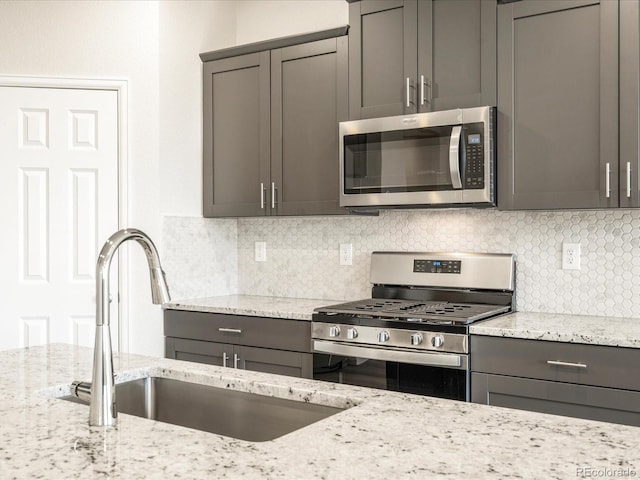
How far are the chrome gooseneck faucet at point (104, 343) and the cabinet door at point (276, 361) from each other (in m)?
1.84

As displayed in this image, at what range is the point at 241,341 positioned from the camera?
11.1ft

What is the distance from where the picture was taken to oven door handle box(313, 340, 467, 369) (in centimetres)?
264

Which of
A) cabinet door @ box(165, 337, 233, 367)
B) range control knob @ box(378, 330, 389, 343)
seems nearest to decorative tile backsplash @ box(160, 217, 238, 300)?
cabinet door @ box(165, 337, 233, 367)

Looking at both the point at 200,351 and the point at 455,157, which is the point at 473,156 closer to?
the point at 455,157

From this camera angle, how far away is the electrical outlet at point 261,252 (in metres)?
4.09

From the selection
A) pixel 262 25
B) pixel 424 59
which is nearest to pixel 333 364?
pixel 424 59

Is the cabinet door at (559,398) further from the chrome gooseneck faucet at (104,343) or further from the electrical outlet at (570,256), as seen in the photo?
the chrome gooseneck faucet at (104,343)

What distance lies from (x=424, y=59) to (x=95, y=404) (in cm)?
233

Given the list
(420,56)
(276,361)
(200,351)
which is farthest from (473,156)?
(200,351)

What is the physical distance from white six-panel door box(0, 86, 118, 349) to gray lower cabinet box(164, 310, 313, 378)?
375mm

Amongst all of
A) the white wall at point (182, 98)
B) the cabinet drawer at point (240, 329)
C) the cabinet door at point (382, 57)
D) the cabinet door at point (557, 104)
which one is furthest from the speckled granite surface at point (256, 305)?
the cabinet door at point (557, 104)

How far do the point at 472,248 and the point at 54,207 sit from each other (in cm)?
227

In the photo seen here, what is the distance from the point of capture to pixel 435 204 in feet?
9.84

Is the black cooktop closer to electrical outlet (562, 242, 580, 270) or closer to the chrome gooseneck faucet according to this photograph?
electrical outlet (562, 242, 580, 270)
